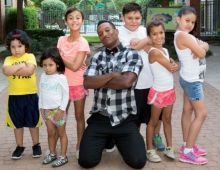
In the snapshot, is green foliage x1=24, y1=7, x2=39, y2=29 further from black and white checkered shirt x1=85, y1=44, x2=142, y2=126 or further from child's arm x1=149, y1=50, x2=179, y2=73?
child's arm x1=149, y1=50, x2=179, y2=73

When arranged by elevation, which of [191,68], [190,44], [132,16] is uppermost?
[132,16]

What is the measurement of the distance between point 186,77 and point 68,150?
1761mm

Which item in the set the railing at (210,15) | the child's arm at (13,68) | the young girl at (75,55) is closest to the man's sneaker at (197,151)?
the young girl at (75,55)

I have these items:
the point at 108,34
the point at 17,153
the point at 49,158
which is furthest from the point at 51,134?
the point at 108,34

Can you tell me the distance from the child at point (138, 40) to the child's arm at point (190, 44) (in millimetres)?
365

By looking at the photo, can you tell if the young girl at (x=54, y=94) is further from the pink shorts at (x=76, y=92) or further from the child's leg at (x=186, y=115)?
the child's leg at (x=186, y=115)

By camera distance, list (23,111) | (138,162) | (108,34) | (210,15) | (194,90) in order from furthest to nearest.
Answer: (210,15)
(23,111)
(194,90)
(108,34)
(138,162)

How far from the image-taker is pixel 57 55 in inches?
200

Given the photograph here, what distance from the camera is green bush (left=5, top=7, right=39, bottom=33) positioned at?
2584 cm

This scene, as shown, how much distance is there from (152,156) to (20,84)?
1710mm

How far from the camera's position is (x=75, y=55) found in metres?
5.17

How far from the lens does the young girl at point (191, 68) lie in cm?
503

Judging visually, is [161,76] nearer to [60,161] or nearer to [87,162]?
[87,162]

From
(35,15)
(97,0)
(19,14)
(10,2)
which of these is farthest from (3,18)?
(97,0)
